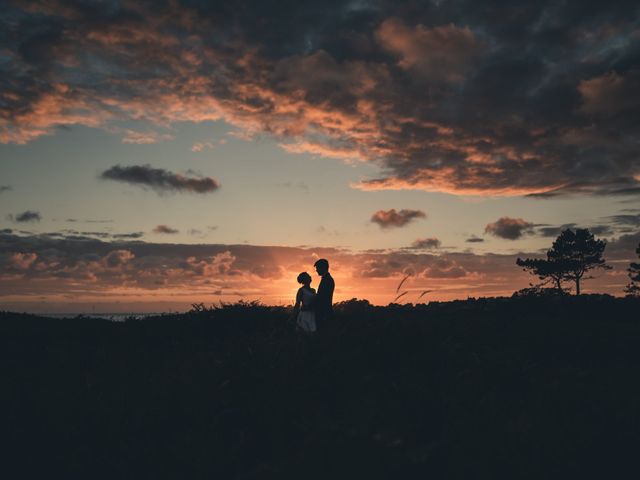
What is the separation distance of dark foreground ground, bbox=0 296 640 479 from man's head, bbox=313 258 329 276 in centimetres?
195

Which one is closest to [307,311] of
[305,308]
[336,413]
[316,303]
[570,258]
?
[305,308]

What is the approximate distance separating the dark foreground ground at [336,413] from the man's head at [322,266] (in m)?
1.95

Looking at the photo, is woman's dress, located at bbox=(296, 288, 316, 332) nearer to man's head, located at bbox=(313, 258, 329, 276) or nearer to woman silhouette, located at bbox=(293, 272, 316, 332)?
woman silhouette, located at bbox=(293, 272, 316, 332)

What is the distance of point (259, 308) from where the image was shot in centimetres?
1800

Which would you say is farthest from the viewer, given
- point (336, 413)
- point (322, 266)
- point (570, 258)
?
point (570, 258)

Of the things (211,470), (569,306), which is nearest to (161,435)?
(211,470)

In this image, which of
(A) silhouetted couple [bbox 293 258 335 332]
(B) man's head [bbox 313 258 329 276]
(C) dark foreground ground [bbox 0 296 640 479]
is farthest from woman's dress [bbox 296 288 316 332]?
(C) dark foreground ground [bbox 0 296 640 479]

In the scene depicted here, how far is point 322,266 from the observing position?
1217 cm

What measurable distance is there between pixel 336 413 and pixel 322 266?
5660mm

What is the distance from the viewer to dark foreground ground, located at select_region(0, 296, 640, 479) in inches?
225

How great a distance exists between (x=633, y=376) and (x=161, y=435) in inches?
301

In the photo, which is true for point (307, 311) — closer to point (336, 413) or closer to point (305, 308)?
point (305, 308)

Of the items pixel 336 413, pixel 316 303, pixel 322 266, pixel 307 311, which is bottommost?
pixel 336 413

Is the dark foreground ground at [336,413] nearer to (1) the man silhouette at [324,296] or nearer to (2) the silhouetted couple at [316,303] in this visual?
(2) the silhouetted couple at [316,303]
